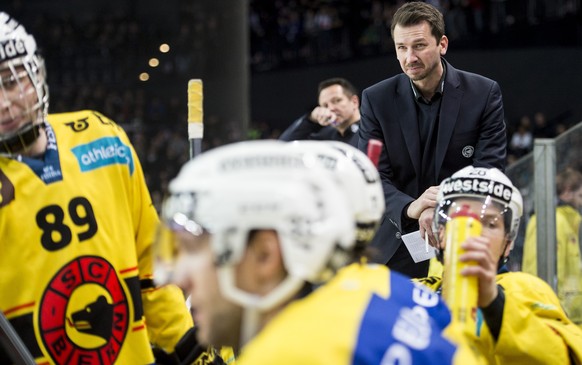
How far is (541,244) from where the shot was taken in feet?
17.4

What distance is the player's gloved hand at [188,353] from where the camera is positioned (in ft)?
9.44

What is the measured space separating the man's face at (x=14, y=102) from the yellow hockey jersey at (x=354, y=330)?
111 centimetres

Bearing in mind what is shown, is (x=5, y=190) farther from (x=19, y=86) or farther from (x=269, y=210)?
(x=269, y=210)

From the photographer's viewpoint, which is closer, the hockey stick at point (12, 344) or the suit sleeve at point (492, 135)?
the hockey stick at point (12, 344)

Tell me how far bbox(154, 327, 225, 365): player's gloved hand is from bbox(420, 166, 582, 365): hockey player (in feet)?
2.32

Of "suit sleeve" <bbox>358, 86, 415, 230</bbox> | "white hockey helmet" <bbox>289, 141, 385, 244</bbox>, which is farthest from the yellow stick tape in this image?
"white hockey helmet" <bbox>289, 141, 385, 244</bbox>

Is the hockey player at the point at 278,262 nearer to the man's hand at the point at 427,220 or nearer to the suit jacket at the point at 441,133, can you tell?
the man's hand at the point at 427,220

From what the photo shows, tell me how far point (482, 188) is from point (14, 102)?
1.18m

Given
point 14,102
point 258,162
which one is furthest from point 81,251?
point 258,162

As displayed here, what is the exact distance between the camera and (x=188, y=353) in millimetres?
2883

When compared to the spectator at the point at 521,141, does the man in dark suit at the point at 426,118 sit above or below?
above

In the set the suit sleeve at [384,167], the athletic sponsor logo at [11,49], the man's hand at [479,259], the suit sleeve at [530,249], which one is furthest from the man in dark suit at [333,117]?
the man's hand at [479,259]

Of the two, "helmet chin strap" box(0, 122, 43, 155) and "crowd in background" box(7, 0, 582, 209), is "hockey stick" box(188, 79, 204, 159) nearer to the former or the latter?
"helmet chin strap" box(0, 122, 43, 155)

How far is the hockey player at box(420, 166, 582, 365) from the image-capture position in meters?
2.56
